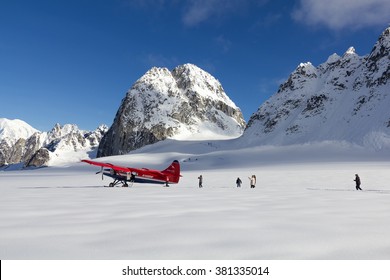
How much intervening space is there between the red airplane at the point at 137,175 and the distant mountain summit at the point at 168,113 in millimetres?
106528

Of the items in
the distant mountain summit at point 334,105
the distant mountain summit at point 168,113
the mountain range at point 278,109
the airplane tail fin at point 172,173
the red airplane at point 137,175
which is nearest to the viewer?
the red airplane at point 137,175

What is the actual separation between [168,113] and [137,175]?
120275mm

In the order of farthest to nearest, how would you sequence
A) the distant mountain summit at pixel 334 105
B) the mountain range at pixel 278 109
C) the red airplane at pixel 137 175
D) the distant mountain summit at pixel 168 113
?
the distant mountain summit at pixel 168 113 < the mountain range at pixel 278 109 < the distant mountain summit at pixel 334 105 < the red airplane at pixel 137 175

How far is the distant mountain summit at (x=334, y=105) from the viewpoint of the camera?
3162 inches

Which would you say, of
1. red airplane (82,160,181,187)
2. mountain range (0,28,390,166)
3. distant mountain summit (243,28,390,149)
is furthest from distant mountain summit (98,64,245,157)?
red airplane (82,160,181,187)

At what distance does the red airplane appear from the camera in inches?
973

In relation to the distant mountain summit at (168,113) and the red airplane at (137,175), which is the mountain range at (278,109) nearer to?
the distant mountain summit at (168,113)

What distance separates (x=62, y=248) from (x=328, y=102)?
9914 cm

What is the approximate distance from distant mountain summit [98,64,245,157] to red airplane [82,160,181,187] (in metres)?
107

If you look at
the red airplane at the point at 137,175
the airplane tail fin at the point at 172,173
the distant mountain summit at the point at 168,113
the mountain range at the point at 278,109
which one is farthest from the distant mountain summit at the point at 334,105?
the red airplane at the point at 137,175

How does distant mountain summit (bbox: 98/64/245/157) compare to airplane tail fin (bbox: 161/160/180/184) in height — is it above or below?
above

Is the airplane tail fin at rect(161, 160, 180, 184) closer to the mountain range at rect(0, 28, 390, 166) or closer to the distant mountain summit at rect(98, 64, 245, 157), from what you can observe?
the mountain range at rect(0, 28, 390, 166)

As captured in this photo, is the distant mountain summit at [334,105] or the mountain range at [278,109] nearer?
the distant mountain summit at [334,105]

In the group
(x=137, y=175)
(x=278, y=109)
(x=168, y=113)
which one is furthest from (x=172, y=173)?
(x=168, y=113)
